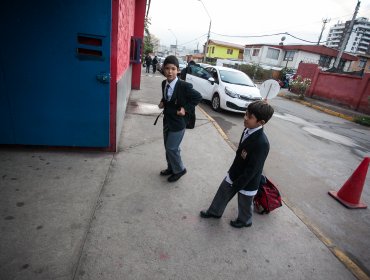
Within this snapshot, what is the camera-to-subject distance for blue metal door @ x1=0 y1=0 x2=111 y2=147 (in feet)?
10.1

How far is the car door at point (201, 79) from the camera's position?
31.7 feet

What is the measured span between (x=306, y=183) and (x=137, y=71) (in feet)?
26.3

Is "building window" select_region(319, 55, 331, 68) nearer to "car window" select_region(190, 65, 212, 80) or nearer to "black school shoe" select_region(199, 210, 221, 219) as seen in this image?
"car window" select_region(190, 65, 212, 80)

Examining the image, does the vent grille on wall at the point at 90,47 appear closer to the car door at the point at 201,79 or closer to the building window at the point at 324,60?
the car door at the point at 201,79

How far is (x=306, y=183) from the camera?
4.51 metres

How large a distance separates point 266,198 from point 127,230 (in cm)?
174

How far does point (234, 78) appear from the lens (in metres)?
9.16

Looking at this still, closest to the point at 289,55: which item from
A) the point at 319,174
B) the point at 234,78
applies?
the point at 234,78

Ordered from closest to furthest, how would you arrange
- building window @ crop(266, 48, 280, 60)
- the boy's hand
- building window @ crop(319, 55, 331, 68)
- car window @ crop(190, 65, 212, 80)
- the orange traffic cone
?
the boy's hand < the orange traffic cone < car window @ crop(190, 65, 212, 80) < building window @ crop(319, 55, 331, 68) < building window @ crop(266, 48, 280, 60)

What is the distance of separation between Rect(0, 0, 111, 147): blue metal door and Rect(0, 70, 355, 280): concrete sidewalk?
A: 0.41 metres

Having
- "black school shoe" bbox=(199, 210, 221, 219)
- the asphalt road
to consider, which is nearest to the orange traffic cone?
the asphalt road

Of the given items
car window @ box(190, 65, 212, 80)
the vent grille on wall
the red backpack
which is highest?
the vent grille on wall

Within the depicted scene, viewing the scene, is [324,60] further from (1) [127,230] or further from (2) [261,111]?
(1) [127,230]

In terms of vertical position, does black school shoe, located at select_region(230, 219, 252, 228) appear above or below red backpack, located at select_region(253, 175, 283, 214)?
below
